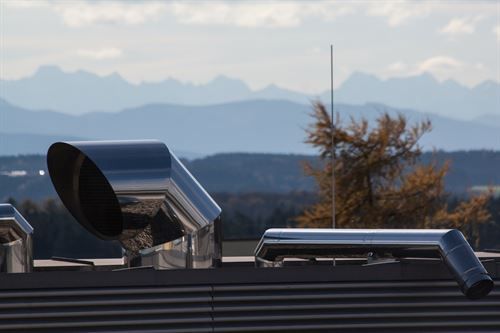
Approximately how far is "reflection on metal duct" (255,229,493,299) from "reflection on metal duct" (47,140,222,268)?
1.99ft

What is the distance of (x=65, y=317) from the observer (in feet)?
42.1

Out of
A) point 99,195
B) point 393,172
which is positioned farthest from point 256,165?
point 99,195

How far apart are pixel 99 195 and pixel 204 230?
1.36 meters

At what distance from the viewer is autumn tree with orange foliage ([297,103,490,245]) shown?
166ft

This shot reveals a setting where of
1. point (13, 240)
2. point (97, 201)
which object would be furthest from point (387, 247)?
point (13, 240)

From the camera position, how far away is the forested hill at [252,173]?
133375 millimetres

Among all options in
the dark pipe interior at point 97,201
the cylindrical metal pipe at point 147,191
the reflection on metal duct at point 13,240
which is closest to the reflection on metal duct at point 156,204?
the cylindrical metal pipe at point 147,191

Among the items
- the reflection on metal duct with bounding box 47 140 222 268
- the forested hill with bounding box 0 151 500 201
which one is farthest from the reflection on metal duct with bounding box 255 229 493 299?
the forested hill with bounding box 0 151 500 201

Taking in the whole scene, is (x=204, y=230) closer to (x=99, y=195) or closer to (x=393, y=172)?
(x=99, y=195)

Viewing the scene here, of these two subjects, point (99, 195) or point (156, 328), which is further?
point (99, 195)

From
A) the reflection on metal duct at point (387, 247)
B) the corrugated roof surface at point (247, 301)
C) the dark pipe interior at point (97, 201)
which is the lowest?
the corrugated roof surface at point (247, 301)

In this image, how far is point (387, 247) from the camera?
13.4 m

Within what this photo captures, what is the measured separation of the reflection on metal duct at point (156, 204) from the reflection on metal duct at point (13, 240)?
76 cm

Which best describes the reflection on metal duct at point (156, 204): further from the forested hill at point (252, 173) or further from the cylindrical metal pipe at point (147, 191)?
the forested hill at point (252, 173)
